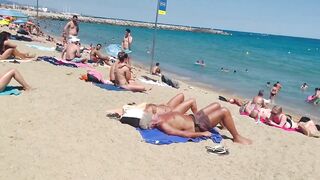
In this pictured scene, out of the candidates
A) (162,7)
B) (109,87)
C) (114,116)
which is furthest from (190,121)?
(162,7)

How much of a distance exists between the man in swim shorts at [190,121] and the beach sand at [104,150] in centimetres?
23

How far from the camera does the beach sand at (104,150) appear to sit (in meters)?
4.49

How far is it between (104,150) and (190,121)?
156 centimetres

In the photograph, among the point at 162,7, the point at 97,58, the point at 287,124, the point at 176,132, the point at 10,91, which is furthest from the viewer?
the point at 97,58

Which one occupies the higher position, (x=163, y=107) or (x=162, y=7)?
(x=162, y=7)

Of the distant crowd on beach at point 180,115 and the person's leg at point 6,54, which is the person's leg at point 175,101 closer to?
the distant crowd on beach at point 180,115

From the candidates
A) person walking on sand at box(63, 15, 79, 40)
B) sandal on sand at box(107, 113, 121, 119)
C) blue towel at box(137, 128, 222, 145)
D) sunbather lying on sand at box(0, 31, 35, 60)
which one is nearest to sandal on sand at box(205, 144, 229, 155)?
blue towel at box(137, 128, 222, 145)

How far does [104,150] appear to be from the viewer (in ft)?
16.9

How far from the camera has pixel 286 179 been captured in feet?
16.9

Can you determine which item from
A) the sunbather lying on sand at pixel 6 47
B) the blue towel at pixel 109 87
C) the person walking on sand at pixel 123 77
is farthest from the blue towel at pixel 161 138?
the sunbather lying on sand at pixel 6 47

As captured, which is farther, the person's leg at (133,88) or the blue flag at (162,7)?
the blue flag at (162,7)

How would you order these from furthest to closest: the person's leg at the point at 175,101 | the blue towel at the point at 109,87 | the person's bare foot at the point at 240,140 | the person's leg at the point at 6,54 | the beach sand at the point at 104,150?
the person's leg at the point at 6,54 → the blue towel at the point at 109,87 → the person's leg at the point at 175,101 → the person's bare foot at the point at 240,140 → the beach sand at the point at 104,150

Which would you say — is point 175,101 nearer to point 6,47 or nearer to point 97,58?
point 6,47

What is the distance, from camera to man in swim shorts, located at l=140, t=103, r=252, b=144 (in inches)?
239
